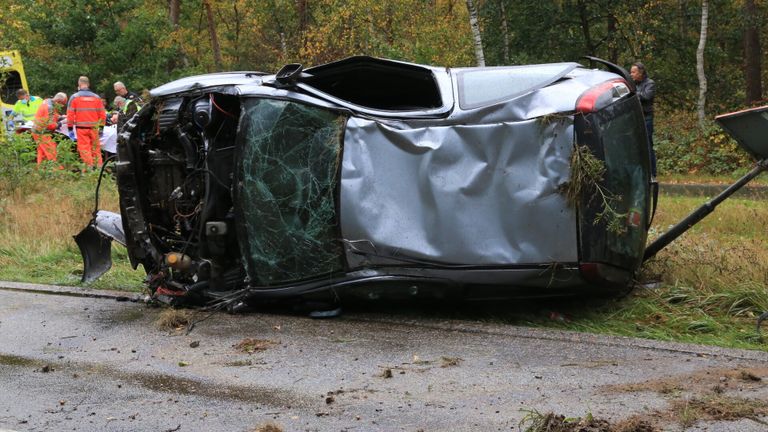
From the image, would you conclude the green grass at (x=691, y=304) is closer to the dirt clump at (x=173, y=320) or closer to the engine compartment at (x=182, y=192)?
the engine compartment at (x=182, y=192)

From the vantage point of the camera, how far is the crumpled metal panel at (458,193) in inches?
203

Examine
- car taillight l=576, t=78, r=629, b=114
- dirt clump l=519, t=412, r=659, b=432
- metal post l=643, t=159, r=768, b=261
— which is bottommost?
dirt clump l=519, t=412, r=659, b=432

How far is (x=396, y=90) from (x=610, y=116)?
2083 mm

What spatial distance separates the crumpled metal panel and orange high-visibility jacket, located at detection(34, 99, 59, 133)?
9.55m

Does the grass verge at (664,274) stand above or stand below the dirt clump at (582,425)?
below

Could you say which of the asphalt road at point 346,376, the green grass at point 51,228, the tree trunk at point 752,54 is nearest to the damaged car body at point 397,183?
the asphalt road at point 346,376

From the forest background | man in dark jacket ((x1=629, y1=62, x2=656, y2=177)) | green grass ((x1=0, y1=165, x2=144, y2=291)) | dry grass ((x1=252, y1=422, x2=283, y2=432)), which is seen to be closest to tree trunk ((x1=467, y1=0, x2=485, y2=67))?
the forest background

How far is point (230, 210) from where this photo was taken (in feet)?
20.1

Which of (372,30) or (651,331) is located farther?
(372,30)

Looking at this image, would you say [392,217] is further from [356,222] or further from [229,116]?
[229,116]

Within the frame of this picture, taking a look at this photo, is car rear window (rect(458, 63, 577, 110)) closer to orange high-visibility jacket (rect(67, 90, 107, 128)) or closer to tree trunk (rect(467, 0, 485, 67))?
orange high-visibility jacket (rect(67, 90, 107, 128))

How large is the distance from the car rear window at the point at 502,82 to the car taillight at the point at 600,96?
0.98 ft

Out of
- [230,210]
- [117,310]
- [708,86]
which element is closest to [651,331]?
[230,210]

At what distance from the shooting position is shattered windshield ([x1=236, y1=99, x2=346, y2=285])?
568 centimetres
